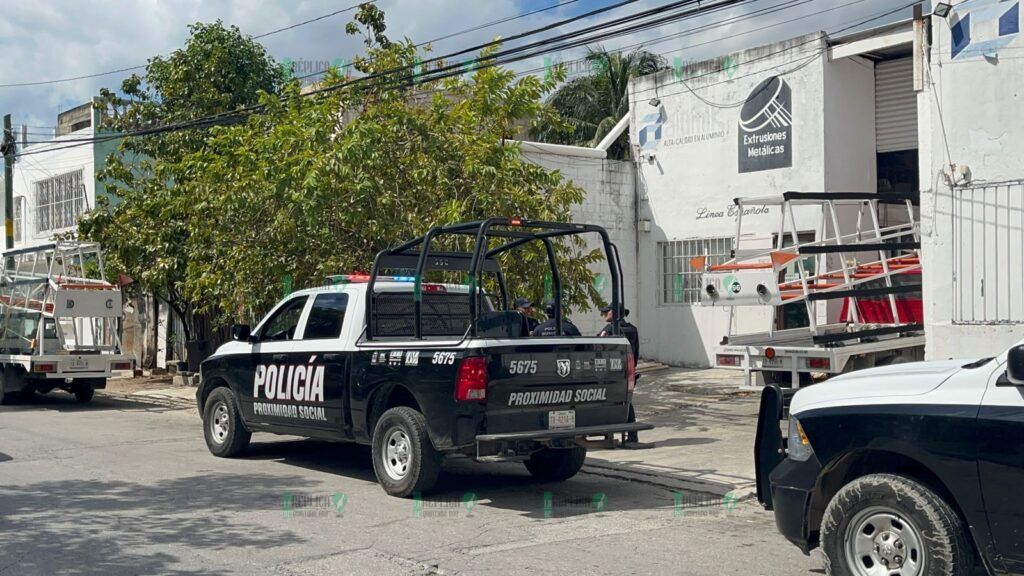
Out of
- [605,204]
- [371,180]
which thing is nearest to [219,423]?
[371,180]

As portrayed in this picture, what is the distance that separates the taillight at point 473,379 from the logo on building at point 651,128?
13388 mm

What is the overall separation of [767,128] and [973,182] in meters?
7.43

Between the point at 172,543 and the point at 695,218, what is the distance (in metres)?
14.7

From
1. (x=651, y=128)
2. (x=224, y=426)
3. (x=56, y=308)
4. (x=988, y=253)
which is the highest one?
(x=651, y=128)

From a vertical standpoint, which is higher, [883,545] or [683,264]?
[683,264]

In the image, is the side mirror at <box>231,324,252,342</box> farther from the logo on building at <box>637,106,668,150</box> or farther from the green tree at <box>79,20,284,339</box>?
the logo on building at <box>637,106,668,150</box>

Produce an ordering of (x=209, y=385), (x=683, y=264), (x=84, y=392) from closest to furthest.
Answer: (x=209, y=385)
(x=84, y=392)
(x=683, y=264)

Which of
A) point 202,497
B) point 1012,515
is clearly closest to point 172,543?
point 202,497

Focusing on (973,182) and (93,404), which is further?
(93,404)

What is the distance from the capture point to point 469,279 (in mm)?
8969

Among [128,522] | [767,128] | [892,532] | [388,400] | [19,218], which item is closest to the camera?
[892,532]

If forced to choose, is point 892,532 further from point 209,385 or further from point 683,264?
point 683,264

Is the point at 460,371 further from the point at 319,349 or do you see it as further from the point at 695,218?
the point at 695,218

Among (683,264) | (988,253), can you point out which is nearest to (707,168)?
(683,264)
